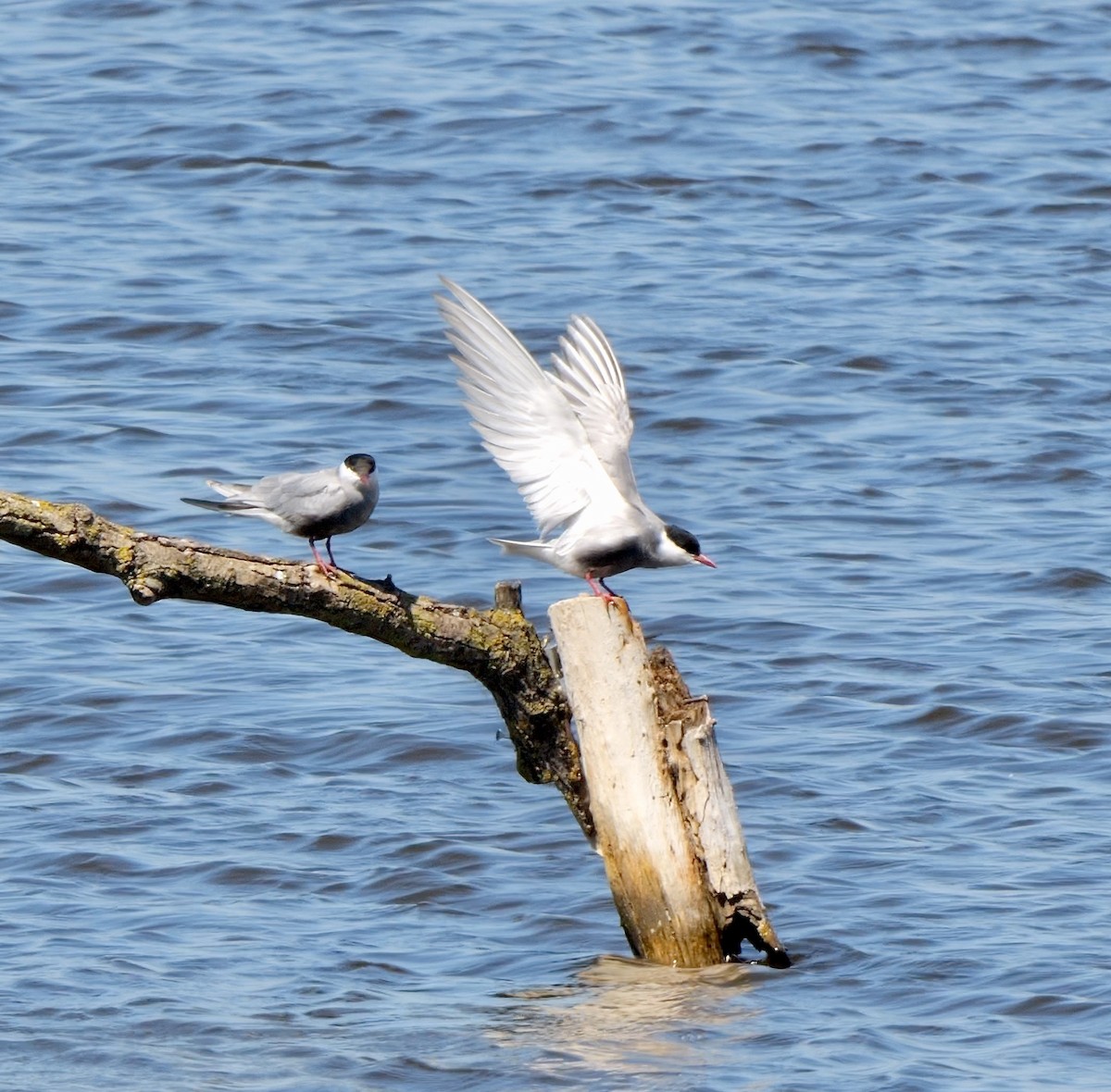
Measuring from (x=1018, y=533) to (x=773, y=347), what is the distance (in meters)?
3.34

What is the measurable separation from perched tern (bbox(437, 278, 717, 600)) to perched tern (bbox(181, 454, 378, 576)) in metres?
0.47

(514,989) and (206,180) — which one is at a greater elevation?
(206,180)

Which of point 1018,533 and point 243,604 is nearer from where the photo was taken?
point 243,604

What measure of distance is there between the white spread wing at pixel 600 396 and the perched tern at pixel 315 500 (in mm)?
780

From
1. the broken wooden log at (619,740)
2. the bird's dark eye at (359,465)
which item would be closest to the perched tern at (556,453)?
the broken wooden log at (619,740)

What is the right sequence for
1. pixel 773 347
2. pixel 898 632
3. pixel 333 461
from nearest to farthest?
pixel 898 632, pixel 333 461, pixel 773 347

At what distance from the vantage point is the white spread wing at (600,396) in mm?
7078

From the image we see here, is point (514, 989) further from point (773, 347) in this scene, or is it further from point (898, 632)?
point (773, 347)

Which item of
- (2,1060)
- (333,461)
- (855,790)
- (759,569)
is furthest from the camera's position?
(333,461)

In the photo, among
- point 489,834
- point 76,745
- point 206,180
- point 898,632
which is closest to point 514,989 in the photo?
point 489,834

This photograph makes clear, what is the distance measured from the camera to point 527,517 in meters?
12.3

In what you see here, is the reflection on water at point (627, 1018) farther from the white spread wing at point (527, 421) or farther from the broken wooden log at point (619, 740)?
the white spread wing at point (527, 421)

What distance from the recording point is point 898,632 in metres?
10.6

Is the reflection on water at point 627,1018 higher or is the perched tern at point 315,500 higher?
the perched tern at point 315,500
